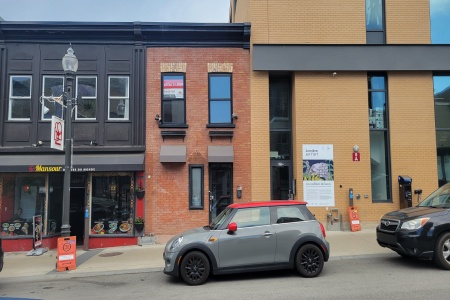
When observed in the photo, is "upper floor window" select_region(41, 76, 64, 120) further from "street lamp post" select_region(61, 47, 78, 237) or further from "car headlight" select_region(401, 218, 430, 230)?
"car headlight" select_region(401, 218, 430, 230)

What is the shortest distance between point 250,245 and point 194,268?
116 cm

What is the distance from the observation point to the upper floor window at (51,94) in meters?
12.8

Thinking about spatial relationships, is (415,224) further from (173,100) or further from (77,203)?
(77,203)

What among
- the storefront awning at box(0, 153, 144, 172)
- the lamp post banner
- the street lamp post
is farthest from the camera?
the storefront awning at box(0, 153, 144, 172)

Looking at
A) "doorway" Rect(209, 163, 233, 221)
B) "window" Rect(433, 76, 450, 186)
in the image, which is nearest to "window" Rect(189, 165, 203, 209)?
"doorway" Rect(209, 163, 233, 221)

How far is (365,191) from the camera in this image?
12.8 m

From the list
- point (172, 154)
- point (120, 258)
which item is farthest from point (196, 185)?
point (120, 258)

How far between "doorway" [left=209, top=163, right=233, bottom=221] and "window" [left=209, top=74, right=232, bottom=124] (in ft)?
5.29

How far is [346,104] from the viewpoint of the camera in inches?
515

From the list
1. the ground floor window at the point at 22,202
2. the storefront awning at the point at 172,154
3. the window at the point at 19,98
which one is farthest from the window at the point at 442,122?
the window at the point at 19,98

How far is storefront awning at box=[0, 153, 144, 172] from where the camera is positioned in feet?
39.7

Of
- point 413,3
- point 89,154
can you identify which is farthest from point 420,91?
point 89,154

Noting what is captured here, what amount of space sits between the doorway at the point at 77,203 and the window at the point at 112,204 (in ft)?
1.39

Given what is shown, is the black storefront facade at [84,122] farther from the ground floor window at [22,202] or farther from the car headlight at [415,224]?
the car headlight at [415,224]
